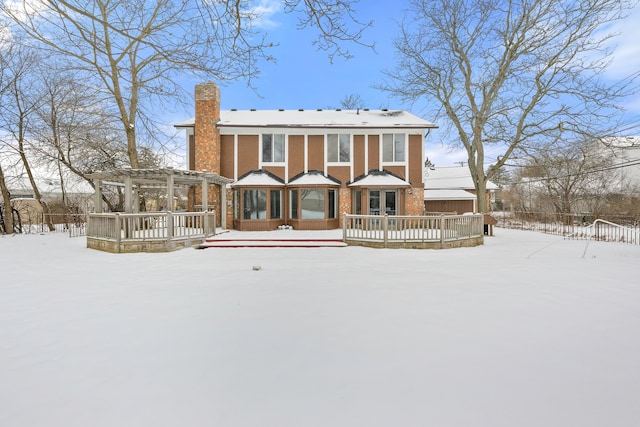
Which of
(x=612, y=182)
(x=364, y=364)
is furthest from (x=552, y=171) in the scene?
(x=364, y=364)

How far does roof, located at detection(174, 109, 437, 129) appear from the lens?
51.8 feet

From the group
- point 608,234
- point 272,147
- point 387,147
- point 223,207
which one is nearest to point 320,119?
point 272,147

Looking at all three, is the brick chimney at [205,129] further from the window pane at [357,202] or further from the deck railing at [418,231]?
the deck railing at [418,231]

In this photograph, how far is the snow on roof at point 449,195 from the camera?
25531mm

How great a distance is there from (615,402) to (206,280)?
5.95 metres

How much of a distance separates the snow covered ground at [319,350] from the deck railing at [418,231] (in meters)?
4.10

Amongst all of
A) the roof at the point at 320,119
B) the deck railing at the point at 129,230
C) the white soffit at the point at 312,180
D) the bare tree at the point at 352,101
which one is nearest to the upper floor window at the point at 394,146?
the roof at the point at 320,119

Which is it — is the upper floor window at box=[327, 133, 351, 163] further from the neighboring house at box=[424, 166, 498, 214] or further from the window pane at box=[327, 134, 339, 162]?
the neighboring house at box=[424, 166, 498, 214]

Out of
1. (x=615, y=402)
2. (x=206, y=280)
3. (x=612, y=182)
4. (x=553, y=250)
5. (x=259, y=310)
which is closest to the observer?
(x=615, y=402)

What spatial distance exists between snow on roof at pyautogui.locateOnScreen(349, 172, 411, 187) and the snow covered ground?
915 cm

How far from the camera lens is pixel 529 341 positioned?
3301mm

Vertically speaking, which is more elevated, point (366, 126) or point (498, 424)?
point (366, 126)

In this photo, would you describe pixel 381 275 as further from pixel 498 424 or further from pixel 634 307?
pixel 498 424

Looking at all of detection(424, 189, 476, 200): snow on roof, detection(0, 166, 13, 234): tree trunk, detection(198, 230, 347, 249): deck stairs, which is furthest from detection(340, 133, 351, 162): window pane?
detection(0, 166, 13, 234): tree trunk
